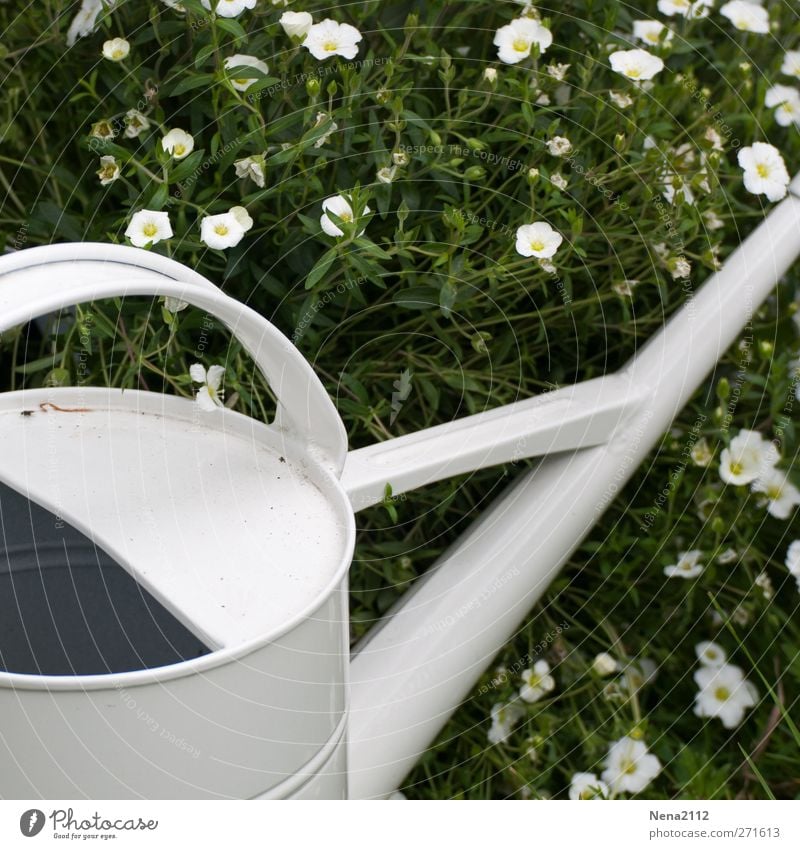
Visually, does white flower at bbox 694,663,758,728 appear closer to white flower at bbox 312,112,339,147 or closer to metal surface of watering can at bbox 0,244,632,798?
metal surface of watering can at bbox 0,244,632,798

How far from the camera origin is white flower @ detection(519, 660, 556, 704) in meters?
0.64

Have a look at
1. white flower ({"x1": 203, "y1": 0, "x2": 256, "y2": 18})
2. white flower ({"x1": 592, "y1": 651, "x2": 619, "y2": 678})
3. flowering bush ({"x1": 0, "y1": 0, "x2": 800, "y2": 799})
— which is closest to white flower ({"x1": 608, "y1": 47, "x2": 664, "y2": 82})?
flowering bush ({"x1": 0, "y1": 0, "x2": 800, "y2": 799})

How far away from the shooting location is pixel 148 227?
498 millimetres

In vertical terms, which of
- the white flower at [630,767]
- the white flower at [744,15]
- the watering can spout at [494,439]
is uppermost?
the white flower at [744,15]

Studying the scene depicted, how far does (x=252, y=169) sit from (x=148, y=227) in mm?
62

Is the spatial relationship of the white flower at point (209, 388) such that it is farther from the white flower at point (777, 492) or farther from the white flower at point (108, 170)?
the white flower at point (777, 492)

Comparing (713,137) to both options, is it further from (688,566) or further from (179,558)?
(179,558)

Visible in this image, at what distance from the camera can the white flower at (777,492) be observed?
0.67 m

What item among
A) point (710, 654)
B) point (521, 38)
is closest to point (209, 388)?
point (521, 38)

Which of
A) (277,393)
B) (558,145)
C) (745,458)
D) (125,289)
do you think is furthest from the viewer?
(745,458)

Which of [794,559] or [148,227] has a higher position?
[148,227]

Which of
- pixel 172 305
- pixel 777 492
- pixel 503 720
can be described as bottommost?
pixel 503 720

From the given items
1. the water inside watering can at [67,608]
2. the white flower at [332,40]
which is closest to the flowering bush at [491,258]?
the white flower at [332,40]

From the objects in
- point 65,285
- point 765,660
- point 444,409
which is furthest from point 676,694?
point 65,285
